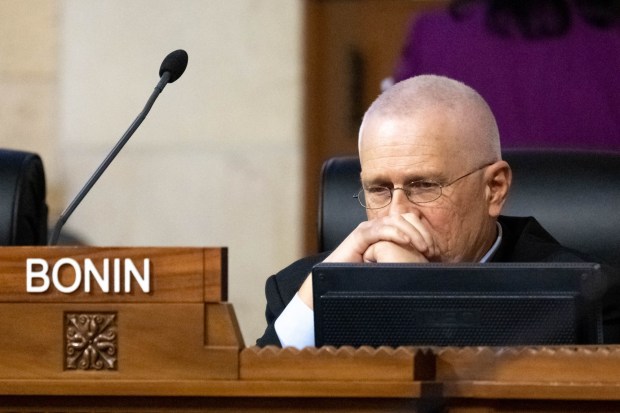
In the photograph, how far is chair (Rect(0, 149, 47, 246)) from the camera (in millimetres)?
2771

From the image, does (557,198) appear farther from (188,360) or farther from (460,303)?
(188,360)

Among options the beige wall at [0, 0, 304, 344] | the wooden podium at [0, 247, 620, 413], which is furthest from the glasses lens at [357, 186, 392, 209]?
the beige wall at [0, 0, 304, 344]

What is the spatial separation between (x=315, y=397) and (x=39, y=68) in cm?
353

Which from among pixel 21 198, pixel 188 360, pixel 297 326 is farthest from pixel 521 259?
pixel 188 360

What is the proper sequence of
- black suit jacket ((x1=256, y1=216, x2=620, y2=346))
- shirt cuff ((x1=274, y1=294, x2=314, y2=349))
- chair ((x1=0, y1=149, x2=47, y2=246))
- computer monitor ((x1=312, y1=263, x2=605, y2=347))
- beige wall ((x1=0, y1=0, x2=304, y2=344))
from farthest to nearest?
beige wall ((x1=0, y1=0, x2=304, y2=344)) → chair ((x1=0, y1=149, x2=47, y2=246)) → black suit jacket ((x1=256, y1=216, x2=620, y2=346)) → shirt cuff ((x1=274, y1=294, x2=314, y2=349)) → computer monitor ((x1=312, y1=263, x2=605, y2=347))

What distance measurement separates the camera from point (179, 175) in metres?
4.83

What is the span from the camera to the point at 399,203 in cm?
247

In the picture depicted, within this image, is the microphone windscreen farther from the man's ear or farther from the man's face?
the man's ear

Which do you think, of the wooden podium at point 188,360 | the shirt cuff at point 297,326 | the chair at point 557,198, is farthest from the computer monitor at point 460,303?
the chair at point 557,198

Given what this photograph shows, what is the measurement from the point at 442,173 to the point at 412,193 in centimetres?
6

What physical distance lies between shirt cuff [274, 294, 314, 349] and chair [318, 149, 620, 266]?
611 mm

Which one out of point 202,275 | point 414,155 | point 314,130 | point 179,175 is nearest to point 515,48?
point 314,130

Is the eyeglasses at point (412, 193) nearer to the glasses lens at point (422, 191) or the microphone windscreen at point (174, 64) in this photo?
the glasses lens at point (422, 191)

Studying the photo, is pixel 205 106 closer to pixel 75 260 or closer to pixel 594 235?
pixel 594 235
